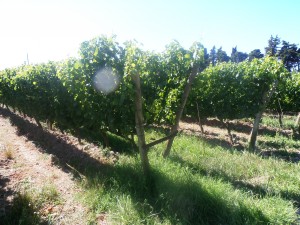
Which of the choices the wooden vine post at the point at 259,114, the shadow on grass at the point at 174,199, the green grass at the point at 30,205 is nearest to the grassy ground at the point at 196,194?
the shadow on grass at the point at 174,199

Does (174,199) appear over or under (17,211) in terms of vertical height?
over

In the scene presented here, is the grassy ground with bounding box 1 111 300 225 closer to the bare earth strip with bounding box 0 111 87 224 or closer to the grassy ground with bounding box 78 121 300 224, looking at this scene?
the grassy ground with bounding box 78 121 300 224

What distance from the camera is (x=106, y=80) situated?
5066mm

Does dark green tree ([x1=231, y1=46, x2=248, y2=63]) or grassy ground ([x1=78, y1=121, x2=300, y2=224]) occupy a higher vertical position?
dark green tree ([x1=231, y1=46, x2=248, y2=63])

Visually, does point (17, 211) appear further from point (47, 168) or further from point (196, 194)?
point (196, 194)

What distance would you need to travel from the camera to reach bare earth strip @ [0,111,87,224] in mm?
4164

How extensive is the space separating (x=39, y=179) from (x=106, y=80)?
2511 mm

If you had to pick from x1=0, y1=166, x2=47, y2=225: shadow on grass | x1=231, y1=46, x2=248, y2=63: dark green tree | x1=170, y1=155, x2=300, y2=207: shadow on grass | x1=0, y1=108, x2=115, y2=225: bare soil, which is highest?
x1=231, y1=46, x2=248, y2=63: dark green tree

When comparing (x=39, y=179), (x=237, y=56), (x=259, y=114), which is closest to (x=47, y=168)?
(x=39, y=179)

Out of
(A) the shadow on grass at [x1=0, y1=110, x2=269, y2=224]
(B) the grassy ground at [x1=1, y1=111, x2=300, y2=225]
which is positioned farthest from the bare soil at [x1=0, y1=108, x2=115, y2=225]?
(A) the shadow on grass at [x1=0, y1=110, x2=269, y2=224]

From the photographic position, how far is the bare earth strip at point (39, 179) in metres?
4.16

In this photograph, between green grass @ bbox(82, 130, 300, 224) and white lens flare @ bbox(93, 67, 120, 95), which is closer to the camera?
green grass @ bbox(82, 130, 300, 224)

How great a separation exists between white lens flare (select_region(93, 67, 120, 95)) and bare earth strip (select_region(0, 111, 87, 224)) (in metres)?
1.93

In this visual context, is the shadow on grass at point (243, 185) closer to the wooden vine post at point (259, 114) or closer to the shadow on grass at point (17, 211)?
the shadow on grass at point (17, 211)
